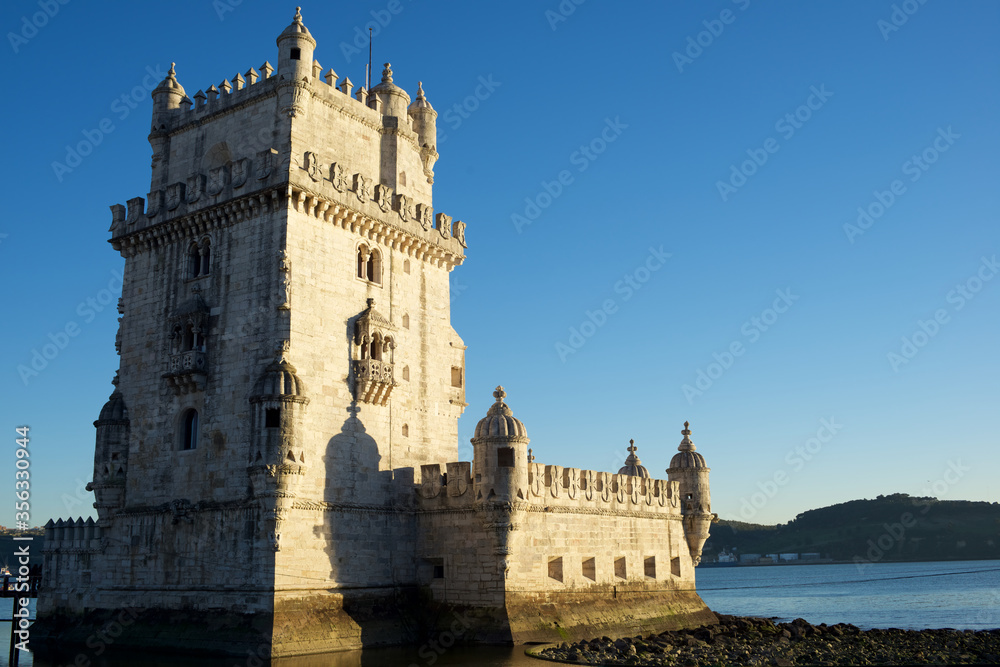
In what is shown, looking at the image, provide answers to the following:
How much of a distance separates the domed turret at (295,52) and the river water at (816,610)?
21.3 m

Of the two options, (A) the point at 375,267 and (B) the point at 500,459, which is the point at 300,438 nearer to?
(B) the point at 500,459

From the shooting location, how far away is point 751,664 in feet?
106

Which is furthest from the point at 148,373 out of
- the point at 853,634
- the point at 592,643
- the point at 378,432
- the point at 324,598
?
the point at 853,634

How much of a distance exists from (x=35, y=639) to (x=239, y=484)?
12758mm

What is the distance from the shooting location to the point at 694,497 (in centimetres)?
4678

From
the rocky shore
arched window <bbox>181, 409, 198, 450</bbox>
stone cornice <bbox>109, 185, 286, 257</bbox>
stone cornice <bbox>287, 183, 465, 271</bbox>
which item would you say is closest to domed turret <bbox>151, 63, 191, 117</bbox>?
stone cornice <bbox>109, 185, 286, 257</bbox>

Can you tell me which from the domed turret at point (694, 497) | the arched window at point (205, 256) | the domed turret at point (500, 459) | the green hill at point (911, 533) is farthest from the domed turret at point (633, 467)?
the green hill at point (911, 533)

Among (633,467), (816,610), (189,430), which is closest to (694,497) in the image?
(633,467)

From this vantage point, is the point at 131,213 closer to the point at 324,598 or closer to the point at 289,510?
the point at 289,510

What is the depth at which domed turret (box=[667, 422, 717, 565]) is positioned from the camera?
153ft

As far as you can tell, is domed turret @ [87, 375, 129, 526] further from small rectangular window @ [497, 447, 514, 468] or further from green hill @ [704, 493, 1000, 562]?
green hill @ [704, 493, 1000, 562]

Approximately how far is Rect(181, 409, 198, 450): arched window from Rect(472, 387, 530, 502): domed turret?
34.5 ft

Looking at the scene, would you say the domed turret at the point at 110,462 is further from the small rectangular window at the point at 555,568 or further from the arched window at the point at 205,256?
the small rectangular window at the point at 555,568

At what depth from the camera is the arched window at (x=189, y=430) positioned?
34688 millimetres
